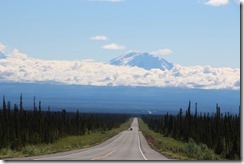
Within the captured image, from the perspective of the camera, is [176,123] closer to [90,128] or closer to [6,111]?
[90,128]

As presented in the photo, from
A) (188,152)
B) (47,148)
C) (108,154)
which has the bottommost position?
(47,148)

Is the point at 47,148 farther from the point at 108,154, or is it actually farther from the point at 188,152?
the point at 108,154

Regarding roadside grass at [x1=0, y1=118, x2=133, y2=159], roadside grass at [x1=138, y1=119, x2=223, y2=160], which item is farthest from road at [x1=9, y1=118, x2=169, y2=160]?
roadside grass at [x1=0, y1=118, x2=133, y2=159]

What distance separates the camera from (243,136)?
25.0m

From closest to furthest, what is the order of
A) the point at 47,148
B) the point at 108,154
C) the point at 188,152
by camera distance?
1. the point at 108,154
2. the point at 188,152
3. the point at 47,148

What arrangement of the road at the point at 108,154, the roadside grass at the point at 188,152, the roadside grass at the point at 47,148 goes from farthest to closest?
the roadside grass at the point at 47,148 → the roadside grass at the point at 188,152 → the road at the point at 108,154

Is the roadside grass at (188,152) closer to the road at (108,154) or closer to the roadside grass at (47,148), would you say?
the road at (108,154)

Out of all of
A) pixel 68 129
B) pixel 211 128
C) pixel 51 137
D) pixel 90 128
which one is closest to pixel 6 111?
pixel 51 137

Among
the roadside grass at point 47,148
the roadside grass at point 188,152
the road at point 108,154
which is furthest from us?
the roadside grass at point 47,148

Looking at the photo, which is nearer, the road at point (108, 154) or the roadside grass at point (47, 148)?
the road at point (108, 154)

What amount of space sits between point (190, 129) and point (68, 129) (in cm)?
4070

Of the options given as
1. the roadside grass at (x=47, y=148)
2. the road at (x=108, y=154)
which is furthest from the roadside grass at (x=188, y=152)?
the roadside grass at (x=47, y=148)

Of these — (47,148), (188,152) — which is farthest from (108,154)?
(47,148)

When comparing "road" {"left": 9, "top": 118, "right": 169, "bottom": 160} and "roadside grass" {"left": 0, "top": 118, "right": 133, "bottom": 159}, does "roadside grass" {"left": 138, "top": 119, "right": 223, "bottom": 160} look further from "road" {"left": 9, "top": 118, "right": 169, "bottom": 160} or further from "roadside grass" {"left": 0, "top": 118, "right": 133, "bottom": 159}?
"roadside grass" {"left": 0, "top": 118, "right": 133, "bottom": 159}
